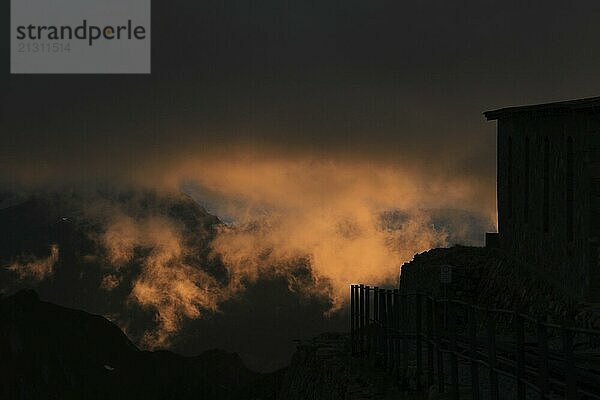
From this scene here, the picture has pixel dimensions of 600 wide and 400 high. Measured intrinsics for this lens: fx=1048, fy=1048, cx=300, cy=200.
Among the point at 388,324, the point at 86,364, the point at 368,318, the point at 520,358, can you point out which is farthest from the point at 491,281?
the point at 86,364

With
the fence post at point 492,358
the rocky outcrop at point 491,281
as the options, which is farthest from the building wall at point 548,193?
the fence post at point 492,358

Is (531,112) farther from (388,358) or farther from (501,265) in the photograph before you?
(388,358)

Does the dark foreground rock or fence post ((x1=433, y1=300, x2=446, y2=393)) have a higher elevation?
fence post ((x1=433, y1=300, x2=446, y2=393))

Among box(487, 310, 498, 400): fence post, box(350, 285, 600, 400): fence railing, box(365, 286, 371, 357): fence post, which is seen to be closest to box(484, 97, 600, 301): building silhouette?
box(350, 285, 600, 400): fence railing

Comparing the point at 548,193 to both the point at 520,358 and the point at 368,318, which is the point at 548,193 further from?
the point at 520,358

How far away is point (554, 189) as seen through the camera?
1257 inches

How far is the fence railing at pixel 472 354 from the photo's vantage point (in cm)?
1206

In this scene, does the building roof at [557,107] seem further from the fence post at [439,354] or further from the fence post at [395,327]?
the fence post at [439,354]

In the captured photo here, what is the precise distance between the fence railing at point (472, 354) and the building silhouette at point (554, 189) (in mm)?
2347

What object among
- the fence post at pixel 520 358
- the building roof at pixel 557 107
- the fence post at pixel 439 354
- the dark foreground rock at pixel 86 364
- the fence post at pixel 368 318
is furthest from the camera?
the dark foreground rock at pixel 86 364

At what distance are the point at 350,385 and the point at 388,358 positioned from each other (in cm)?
144

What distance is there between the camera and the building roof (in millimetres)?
29078

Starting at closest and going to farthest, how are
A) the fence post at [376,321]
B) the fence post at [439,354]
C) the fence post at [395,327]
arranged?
the fence post at [439,354] → the fence post at [395,327] → the fence post at [376,321]

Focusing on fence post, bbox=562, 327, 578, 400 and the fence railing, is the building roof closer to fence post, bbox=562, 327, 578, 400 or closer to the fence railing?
the fence railing
